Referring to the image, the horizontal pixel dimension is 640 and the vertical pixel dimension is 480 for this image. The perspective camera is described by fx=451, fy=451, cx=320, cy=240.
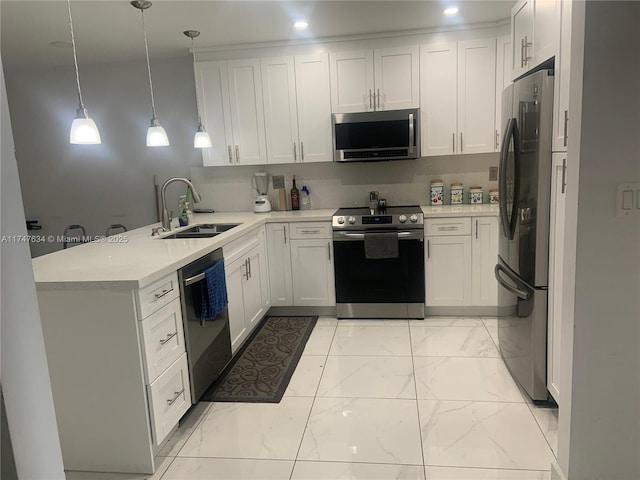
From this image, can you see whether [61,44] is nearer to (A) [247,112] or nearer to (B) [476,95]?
(A) [247,112]

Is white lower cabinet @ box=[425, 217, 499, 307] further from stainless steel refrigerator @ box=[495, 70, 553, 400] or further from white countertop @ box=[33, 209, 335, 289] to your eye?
white countertop @ box=[33, 209, 335, 289]

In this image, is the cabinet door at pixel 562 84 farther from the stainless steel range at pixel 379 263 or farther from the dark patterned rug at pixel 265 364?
the dark patterned rug at pixel 265 364

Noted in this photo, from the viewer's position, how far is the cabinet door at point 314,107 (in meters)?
3.99

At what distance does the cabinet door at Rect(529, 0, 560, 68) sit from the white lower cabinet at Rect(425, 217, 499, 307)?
1.52 metres

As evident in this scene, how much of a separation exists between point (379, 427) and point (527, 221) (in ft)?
4.39

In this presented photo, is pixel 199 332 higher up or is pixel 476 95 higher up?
pixel 476 95

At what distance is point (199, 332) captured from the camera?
101 inches

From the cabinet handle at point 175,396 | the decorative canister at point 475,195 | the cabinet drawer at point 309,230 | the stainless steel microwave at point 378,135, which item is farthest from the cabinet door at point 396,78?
the cabinet handle at point 175,396

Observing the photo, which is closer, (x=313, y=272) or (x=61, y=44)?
(x=61, y=44)

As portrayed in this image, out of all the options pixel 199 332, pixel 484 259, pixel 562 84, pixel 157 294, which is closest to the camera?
pixel 562 84

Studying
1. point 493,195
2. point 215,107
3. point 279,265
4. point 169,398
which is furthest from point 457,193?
point 169,398

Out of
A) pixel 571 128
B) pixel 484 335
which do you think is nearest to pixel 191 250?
pixel 571 128

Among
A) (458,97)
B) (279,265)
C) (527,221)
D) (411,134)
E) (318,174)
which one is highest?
(458,97)

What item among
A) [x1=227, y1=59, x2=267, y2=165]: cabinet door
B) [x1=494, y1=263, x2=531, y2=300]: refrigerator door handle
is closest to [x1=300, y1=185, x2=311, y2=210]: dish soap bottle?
[x1=227, y1=59, x2=267, y2=165]: cabinet door
